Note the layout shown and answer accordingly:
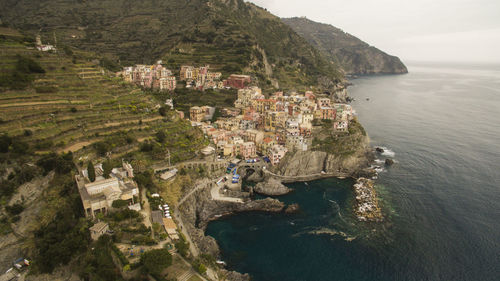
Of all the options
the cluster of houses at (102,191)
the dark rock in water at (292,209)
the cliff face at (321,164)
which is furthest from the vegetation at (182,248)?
the cliff face at (321,164)

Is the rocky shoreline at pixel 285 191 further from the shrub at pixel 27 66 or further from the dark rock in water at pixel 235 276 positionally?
the shrub at pixel 27 66

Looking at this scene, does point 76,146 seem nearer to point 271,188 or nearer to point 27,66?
point 27,66

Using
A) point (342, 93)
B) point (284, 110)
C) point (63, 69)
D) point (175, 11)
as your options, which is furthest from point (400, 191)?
point (175, 11)

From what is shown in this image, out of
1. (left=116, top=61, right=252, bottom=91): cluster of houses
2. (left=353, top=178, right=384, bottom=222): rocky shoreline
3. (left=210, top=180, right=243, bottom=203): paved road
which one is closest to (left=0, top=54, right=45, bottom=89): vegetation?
(left=210, top=180, right=243, bottom=203): paved road

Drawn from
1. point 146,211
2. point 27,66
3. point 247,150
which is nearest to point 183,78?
point 247,150

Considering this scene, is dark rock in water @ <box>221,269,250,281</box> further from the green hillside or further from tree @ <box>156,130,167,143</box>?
the green hillside

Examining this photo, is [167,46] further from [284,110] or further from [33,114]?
[33,114]
